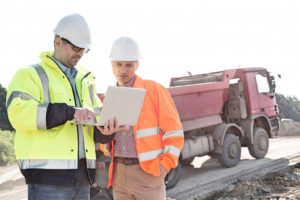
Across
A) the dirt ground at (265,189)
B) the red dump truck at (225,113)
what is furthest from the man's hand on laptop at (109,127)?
the red dump truck at (225,113)

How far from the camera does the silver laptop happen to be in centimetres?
201

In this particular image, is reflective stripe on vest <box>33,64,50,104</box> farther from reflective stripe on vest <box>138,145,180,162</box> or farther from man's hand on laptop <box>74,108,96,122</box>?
reflective stripe on vest <box>138,145,180,162</box>

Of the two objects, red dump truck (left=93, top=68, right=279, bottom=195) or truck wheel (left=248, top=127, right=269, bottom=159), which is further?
truck wheel (left=248, top=127, right=269, bottom=159)

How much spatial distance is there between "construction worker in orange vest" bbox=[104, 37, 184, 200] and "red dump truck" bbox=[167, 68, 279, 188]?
4046mm

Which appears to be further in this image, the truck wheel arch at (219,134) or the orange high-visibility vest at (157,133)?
the truck wheel arch at (219,134)

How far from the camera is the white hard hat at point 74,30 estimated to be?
2.03 m

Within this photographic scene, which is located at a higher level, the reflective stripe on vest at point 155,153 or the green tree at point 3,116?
the green tree at point 3,116

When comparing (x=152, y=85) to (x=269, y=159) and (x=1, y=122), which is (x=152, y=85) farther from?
(x=1, y=122)

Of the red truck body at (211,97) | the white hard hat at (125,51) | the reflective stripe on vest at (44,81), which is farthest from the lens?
the red truck body at (211,97)

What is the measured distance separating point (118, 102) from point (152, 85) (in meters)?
0.73

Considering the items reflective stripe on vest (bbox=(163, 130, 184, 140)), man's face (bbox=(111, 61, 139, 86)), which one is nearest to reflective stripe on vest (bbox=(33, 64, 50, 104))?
man's face (bbox=(111, 61, 139, 86))

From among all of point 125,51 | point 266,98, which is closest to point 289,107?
point 266,98

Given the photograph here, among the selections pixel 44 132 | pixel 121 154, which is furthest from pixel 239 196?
pixel 44 132

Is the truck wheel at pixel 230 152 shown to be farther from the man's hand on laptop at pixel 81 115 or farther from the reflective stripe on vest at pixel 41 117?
the reflective stripe on vest at pixel 41 117
